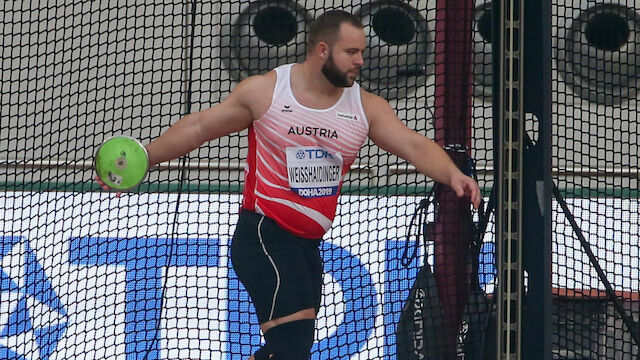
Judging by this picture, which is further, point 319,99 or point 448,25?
point 448,25

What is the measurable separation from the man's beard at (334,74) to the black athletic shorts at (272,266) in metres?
0.59

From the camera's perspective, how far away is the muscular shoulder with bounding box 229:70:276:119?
3617 millimetres

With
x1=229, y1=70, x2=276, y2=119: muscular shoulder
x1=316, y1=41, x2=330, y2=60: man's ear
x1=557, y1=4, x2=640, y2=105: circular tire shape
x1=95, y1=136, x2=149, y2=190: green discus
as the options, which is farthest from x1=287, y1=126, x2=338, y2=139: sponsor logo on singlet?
x1=557, y1=4, x2=640, y2=105: circular tire shape

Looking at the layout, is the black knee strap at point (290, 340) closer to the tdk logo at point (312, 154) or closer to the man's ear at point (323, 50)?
the tdk logo at point (312, 154)

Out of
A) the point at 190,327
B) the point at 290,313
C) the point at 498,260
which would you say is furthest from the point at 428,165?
the point at 190,327

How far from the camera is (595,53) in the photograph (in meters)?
5.61

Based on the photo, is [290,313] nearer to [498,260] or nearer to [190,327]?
[498,260]

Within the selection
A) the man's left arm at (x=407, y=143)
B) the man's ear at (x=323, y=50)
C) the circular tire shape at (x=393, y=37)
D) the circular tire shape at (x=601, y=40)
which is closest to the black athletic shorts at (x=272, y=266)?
the man's left arm at (x=407, y=143)

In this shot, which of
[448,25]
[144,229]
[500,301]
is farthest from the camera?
[144,229]

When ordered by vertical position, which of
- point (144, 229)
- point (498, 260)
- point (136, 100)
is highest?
point (136, 100)

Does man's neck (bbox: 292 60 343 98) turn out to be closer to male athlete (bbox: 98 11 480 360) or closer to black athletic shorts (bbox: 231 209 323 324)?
male athlete (bbox: 98 11 480 360)

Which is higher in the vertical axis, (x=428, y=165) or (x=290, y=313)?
(x=428, y=165)

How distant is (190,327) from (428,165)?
1.98m

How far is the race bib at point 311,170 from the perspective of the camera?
11.9 feet
